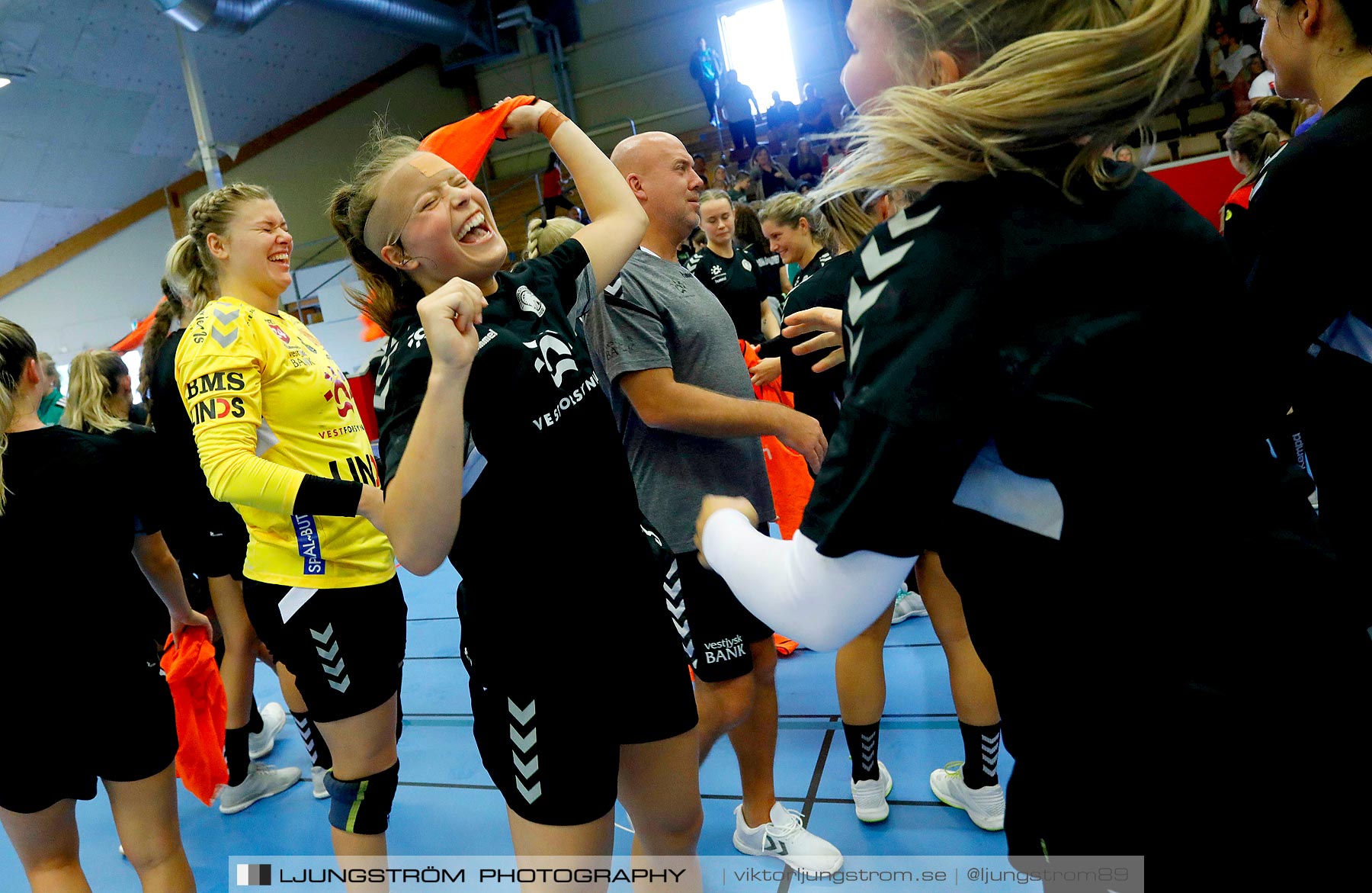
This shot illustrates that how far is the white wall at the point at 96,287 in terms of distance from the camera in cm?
1484

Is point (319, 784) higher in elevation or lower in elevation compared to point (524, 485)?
lower

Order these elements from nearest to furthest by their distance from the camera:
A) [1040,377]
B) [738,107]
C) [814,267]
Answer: [1040,377] < [814,267] < [738,107]

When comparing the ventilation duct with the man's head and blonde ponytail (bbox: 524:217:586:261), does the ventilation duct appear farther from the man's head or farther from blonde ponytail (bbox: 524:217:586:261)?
the man's head


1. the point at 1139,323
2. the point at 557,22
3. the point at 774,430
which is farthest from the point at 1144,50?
the point at 557,22

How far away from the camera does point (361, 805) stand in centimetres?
204

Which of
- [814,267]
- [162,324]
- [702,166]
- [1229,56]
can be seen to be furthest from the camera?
[702,166]

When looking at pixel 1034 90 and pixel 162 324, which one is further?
pixel 162 324

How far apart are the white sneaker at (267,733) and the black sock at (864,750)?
237cm

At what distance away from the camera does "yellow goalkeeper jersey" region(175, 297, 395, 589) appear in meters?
1.89

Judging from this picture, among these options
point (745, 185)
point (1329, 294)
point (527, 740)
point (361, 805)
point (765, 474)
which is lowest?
point (361, 805)

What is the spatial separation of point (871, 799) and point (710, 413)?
A: 1.27 metres

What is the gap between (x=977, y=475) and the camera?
0.86 m

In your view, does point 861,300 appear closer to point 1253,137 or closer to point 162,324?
point 162,324

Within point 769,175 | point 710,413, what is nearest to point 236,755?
point 710,413
